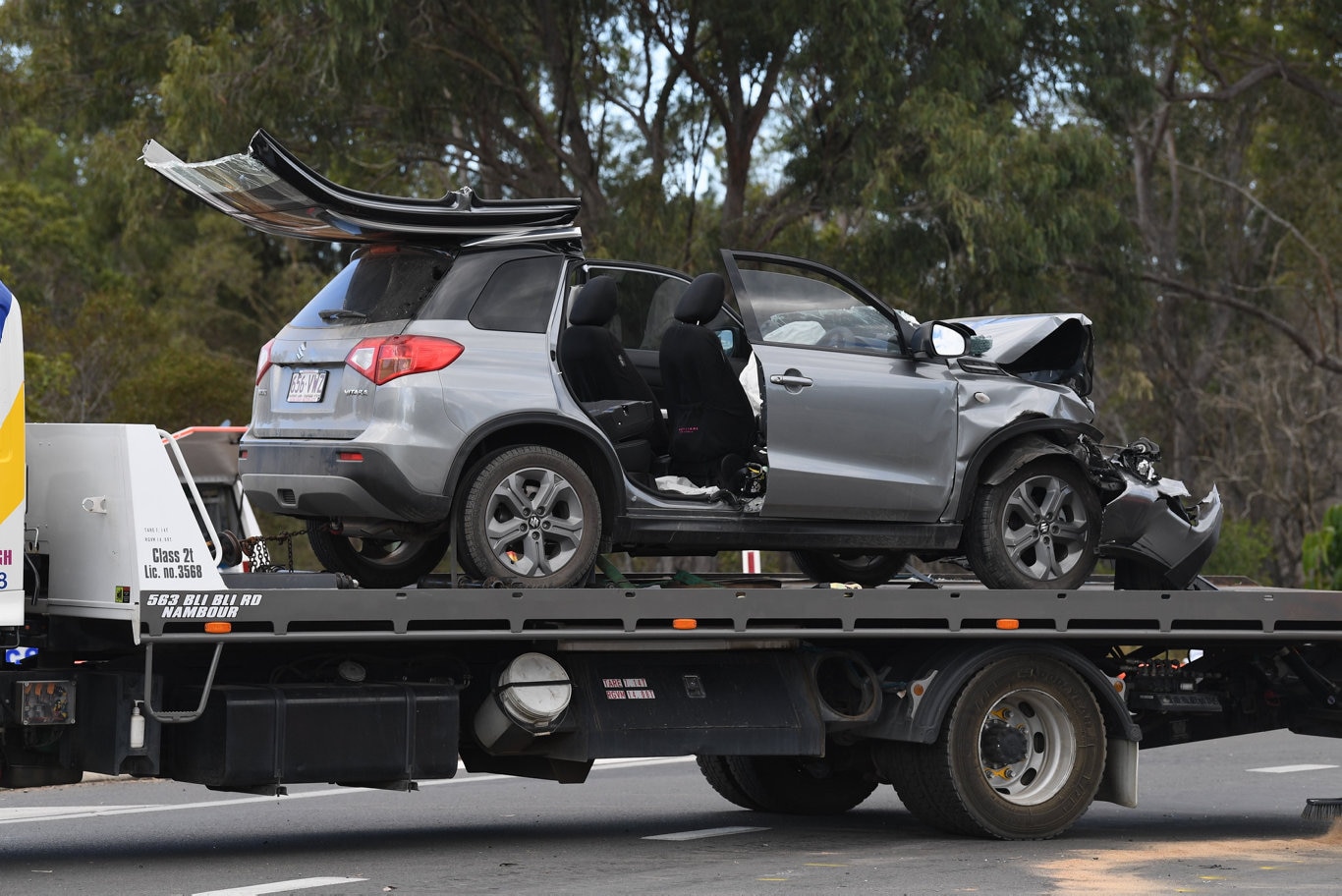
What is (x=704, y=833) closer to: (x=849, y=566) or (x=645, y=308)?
(x=849, y=566)

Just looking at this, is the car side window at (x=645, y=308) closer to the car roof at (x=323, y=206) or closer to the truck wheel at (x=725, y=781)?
the car roof at (x=323, y=206)

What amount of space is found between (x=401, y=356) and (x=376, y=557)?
5.22ft

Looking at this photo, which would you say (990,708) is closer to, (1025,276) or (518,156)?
(1025,276)

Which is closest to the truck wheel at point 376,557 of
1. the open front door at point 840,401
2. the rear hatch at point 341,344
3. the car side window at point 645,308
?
the rear hatch at point 341,344

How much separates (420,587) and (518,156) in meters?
17.8

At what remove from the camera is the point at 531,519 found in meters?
8.66

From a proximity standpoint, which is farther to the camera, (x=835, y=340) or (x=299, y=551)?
(x=299, y=551)

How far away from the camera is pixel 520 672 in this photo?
341 inches

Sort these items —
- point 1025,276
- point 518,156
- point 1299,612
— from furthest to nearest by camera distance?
1. point 518,156
2. point 1025,276
3. point 1299,612

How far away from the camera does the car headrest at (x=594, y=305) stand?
919 centimetres

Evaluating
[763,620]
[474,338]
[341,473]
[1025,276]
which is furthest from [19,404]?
[1025,276]

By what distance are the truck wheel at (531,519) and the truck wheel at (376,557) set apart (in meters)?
0.90

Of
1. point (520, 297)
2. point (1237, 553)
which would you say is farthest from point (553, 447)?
point (1237, 553)

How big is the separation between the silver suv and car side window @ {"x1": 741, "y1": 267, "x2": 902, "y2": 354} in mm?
14
